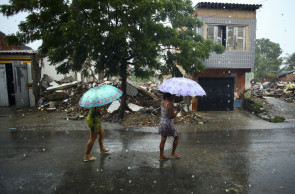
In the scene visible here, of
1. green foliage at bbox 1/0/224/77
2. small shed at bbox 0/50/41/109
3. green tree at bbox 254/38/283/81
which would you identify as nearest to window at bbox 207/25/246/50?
green foliage at bbox 1/0/224/77

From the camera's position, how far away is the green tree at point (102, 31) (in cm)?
644

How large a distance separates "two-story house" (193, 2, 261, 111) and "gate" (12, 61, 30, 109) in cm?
1074

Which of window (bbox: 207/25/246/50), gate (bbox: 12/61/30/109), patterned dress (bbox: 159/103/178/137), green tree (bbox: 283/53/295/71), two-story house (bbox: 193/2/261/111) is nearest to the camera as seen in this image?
patterned dress (bbox: 159/103/178/137)

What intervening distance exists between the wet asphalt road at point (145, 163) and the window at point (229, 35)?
22.3 ft

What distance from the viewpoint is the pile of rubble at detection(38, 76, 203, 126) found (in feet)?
30.3

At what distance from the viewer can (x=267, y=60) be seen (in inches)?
1485

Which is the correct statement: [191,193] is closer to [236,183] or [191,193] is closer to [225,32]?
[236,183]

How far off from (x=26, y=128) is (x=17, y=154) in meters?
3.27

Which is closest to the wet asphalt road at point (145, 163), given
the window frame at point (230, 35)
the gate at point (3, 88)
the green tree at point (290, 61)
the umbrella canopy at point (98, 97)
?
the umbrella canopy at point (98, 97)

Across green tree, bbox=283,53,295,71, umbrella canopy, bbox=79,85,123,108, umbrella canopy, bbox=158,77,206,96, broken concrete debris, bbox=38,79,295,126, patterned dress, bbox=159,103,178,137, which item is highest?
green tree, bbox=283,53,295,71

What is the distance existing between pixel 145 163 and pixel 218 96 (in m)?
9.87

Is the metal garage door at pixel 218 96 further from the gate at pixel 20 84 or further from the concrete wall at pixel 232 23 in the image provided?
the gate at pixel 20 84

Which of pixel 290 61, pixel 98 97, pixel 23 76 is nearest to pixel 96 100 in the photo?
pixel 98 97

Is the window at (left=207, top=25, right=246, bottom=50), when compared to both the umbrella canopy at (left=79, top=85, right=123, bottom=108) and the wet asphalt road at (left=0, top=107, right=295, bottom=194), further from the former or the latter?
the umbrella canopy at (left=79, top=85, right=123, bottom=108)
